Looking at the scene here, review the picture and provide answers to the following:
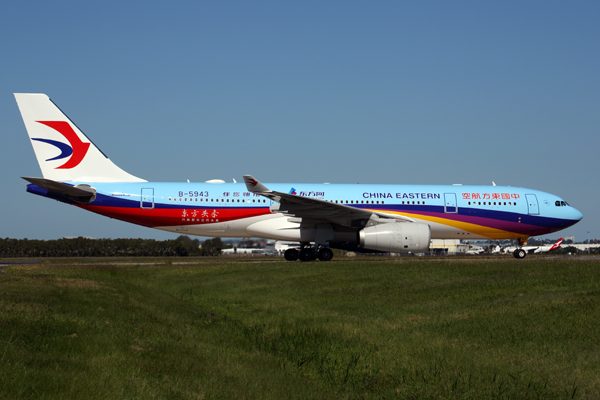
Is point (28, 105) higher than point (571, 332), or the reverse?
point (28, 105)

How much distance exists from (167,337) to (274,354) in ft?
5.81

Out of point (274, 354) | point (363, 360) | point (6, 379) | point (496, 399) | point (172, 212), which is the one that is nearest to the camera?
point (6, 379)

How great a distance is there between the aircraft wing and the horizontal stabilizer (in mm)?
7835

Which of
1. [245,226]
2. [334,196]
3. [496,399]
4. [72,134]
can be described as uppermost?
[72,134]

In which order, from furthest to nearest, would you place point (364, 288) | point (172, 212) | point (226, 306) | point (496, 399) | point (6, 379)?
point (172, 212) < point (364, 288) < point (226, 306) < point (496, 399) < point (6, 379)

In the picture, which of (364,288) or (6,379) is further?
(364,288)

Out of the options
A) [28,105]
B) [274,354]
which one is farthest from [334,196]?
[274,354]

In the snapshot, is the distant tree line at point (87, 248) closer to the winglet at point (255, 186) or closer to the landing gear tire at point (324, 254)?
the landing gear tire at point (324, 254)

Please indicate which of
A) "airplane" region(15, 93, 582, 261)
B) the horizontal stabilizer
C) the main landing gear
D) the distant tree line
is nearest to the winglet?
"airplane" region(15, 93, 582, 261)

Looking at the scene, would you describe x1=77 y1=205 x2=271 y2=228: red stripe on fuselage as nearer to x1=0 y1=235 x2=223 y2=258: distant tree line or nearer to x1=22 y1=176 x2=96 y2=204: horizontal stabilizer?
x1=22 y1=176 x2=96 y2=204: horizontal stabilizer

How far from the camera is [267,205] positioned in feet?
81.7

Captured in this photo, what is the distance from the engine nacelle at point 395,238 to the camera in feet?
73.5

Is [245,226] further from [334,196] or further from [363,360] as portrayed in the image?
[363,360]

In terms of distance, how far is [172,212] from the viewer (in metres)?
24.3
